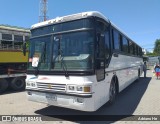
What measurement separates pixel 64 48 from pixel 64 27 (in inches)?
25.6

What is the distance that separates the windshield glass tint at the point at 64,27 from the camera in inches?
232

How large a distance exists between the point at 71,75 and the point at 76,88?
39 cm

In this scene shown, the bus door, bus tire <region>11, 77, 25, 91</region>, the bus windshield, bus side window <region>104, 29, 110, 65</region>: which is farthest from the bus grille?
bus tire <region>11, 77, 25, 91</region>

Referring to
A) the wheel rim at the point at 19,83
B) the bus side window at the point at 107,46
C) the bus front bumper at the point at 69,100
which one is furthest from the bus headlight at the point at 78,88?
the wheel rim at the point at 19,83

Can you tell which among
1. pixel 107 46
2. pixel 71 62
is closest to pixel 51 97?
pixel 71 62

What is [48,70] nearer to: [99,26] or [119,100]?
[99,26]

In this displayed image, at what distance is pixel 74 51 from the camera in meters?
5.95

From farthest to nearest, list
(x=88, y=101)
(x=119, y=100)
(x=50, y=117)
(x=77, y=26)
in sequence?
(x=119, y=100), (x=50, y=117), (x=77, y=26), (x=88, y=101)

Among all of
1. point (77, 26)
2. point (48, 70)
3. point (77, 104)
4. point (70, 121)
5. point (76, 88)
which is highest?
point (77, 26)

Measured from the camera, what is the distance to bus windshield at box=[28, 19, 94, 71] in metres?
5.76

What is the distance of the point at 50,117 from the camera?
21.2 ft

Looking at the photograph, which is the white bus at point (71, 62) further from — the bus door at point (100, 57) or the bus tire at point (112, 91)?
the bus tire at point (112, 91)

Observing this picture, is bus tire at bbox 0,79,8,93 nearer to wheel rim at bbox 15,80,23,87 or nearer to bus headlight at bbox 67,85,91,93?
wheel rim at bbox 15,80,23,87

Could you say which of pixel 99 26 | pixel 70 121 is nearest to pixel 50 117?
pixel 70 121
